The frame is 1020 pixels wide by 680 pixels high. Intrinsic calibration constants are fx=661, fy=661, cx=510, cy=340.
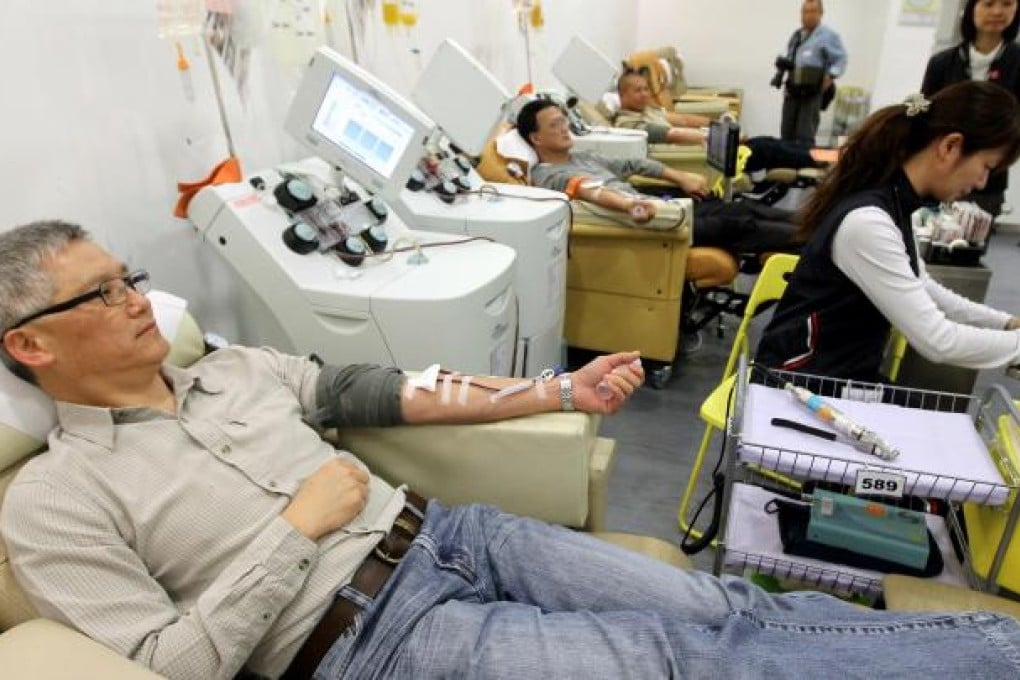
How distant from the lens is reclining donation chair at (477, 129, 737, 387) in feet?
8.13

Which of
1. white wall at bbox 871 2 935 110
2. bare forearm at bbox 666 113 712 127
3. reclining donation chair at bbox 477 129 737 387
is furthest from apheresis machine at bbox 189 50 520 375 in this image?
white wall at bbox 871 2 935 110

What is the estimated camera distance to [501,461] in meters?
1.23

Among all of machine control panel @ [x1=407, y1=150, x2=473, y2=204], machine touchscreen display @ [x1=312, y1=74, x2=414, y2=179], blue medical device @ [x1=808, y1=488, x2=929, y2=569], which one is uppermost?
machine touchscreen display @ [x1=312, y1=74, x2=414, y2=179]

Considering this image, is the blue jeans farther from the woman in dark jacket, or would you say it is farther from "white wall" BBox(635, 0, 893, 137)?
"white wall" BBox(635, 0, 893, 137)

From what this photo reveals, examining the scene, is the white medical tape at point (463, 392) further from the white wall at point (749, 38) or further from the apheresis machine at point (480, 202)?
the white wall at point (749, 38)

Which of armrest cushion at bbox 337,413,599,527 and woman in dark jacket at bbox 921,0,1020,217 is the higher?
woman in dark jacket at bbox 921,0,1020,217

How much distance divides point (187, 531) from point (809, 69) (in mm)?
5833

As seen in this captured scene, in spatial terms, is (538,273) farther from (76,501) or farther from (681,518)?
(76,501)

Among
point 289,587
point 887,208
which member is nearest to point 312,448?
point 289,587

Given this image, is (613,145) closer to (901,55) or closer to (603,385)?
(603,385)

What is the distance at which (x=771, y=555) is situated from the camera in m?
1.32

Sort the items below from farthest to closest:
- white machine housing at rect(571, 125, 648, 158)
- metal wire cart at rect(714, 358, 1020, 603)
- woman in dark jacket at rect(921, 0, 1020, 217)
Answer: white machine housing at rect(571, 125, 648, 158) → woman in dark jacket at rect(921, 0, 1020, 217) → metal wire cart at rect(714, 358, 1020, 603)

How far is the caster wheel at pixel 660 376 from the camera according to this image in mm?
2707

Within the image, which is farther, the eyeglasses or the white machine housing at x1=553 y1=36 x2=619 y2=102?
the white machine housing at x1=553 y1=36 x2=619 y2=102
